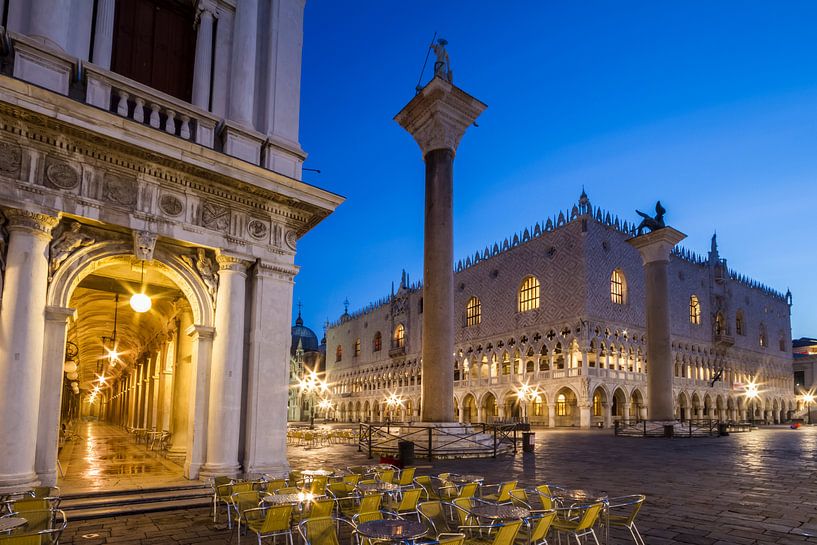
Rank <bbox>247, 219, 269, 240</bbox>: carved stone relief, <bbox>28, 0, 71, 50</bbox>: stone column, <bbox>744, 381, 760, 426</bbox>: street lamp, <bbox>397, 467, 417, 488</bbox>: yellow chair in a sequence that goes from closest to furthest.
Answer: <bbox>397, 467, 417, 488</bbox>: yellow chair
<bbox>28, 0, 71, 50</bbox>: stone column
<bbox>247, 219, 269, 240</bbox>: carved stone relief
<bbox>744, 381, 760, 426</bbox>: street lamp

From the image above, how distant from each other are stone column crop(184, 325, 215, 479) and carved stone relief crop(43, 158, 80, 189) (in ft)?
10.0

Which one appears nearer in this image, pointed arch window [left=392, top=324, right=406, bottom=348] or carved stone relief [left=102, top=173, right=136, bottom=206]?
carved stone relief [left=102, top=173, right=136, bottom=206]

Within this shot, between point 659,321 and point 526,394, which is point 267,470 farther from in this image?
point 526,394

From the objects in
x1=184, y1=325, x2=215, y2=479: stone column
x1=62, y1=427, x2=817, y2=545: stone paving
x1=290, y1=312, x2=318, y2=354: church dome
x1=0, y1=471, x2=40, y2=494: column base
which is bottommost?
x1=62, y1=427, x2=817, y2=545: stone paving

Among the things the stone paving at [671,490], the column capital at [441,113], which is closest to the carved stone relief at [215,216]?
the stone paving at [671,490]

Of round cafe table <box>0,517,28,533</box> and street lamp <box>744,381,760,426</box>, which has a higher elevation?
round cafe table <box>0,517,28,533</box>

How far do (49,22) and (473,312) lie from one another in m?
43.4

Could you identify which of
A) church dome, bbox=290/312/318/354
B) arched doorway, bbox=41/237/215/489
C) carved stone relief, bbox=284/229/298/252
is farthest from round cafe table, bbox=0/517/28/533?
church dome, bbox=290/312/318/354

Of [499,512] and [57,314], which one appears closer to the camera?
[499,512]

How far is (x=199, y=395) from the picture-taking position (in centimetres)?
1024

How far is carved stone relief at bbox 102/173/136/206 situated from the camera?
29.5 feet

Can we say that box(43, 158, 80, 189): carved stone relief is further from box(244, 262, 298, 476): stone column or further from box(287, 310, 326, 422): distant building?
box(287, 310, 326, 422): distant building

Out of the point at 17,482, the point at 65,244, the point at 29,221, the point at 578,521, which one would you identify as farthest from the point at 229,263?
the point at 578,521

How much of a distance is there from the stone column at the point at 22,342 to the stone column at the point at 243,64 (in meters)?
4.13
